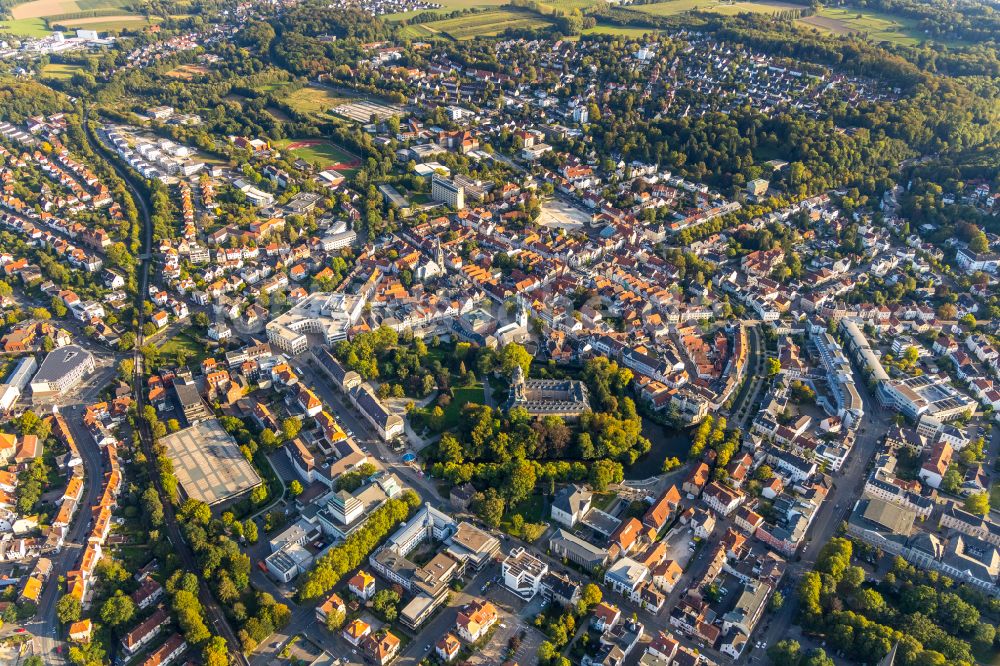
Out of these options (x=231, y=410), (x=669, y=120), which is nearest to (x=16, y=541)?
(x=231, y=410)

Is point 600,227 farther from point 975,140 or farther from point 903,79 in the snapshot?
point 903,79

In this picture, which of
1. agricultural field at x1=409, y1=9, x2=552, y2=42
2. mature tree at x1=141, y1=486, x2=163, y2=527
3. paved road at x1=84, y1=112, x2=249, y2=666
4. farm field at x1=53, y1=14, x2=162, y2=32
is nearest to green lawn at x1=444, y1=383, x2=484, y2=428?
paved road at x1=84, y1=112, x2=249, y2=666

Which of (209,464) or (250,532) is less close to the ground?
(250,532)

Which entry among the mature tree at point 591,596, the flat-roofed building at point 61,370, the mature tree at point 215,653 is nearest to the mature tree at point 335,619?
the mature tree at point 215,653

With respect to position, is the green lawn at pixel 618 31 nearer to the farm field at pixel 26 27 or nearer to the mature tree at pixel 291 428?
the farm field at pixel 26 27

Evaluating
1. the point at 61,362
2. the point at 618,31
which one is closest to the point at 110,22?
the point at 618,31

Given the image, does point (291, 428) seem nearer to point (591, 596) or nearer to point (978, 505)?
point (591, 596)
